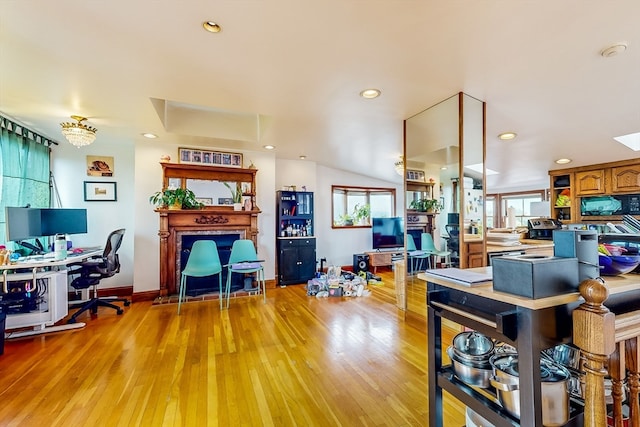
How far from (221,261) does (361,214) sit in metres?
3.26

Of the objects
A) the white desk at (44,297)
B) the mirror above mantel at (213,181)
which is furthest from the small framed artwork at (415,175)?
the white desk at (44,297)

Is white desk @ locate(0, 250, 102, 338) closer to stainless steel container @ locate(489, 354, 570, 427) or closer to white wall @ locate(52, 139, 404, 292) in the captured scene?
white wall @ locate(52, 139, 404, 292)

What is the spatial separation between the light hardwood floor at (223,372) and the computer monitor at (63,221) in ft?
3.86

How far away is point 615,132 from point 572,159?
0.97 meters

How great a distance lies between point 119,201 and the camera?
4.20m

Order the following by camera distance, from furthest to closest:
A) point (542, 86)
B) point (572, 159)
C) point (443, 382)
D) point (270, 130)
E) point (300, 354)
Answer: point (572, 159) → point (270, 130) → point (300, 354) → point (542, 86) → point (443, 382)

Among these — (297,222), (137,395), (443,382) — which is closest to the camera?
(443,382)

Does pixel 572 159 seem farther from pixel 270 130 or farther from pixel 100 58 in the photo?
pixel 100 58

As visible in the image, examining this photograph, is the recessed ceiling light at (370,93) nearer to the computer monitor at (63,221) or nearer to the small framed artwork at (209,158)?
the small framed artwork at (209,158)

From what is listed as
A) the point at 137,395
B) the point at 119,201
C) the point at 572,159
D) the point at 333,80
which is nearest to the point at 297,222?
the point at 119,201

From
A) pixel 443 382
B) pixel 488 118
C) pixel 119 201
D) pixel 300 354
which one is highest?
pixel 488 118

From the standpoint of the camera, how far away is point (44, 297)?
286 cm

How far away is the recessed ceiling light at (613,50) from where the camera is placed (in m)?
1.68

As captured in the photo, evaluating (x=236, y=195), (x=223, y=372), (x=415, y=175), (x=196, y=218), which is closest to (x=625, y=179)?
(x=415, y=175)
